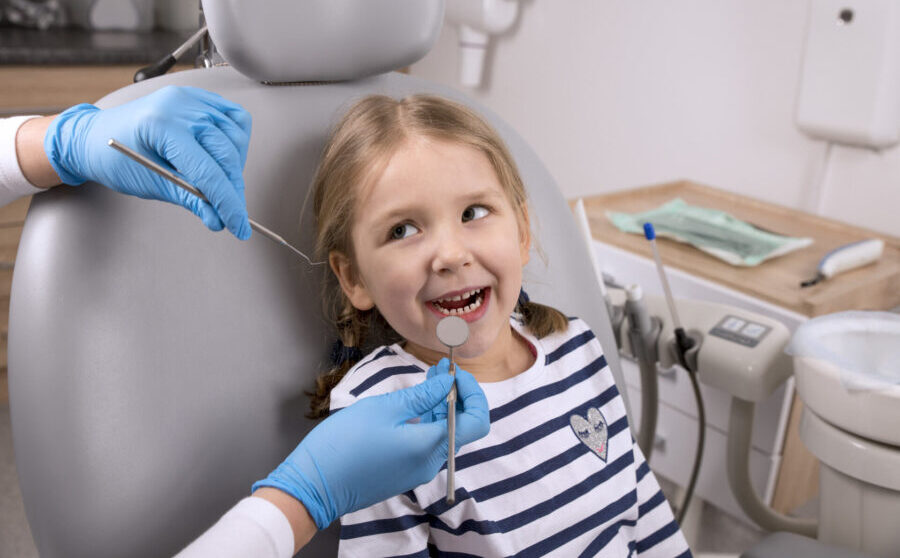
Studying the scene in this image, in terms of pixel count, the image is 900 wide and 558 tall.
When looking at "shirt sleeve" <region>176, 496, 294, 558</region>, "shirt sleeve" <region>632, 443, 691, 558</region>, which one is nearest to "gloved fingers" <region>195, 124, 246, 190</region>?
"shirt sleeve" <region>176, 496, 294, 558</region>

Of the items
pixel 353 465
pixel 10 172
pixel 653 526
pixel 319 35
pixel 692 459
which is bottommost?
pixel 692 459

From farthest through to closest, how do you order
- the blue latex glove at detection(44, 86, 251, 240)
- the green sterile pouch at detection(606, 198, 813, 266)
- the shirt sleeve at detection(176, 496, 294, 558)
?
the green sterile pouch at detection(606, 198, 813, 266), the blue latex glove at detection(44, 86, 251, 240), the shirt sleeve at detection(176, 496, 294, 558)

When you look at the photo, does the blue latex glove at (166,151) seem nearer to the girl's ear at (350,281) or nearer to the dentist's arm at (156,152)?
the dentist's arm at (156,152)

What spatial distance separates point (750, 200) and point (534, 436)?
4.01 feet

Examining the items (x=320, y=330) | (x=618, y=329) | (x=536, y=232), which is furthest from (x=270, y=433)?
(x=618, y=329)

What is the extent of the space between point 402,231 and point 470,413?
0.71 feet

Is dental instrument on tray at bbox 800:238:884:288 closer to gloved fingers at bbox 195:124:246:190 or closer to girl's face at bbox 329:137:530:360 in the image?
girl's face at bbox 329:137:530:360

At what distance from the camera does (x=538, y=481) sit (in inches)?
34.1

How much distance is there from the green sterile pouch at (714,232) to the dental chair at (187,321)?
2.73 ft

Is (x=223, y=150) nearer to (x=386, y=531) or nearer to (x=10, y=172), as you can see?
(x=10, y=172)

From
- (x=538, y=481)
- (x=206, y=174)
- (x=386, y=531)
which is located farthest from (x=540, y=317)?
(x=206, y=174)

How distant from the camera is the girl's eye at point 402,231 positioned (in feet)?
2.79

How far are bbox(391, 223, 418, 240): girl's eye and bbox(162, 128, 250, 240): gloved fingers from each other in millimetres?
159

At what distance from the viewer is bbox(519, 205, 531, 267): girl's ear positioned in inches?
38.5
